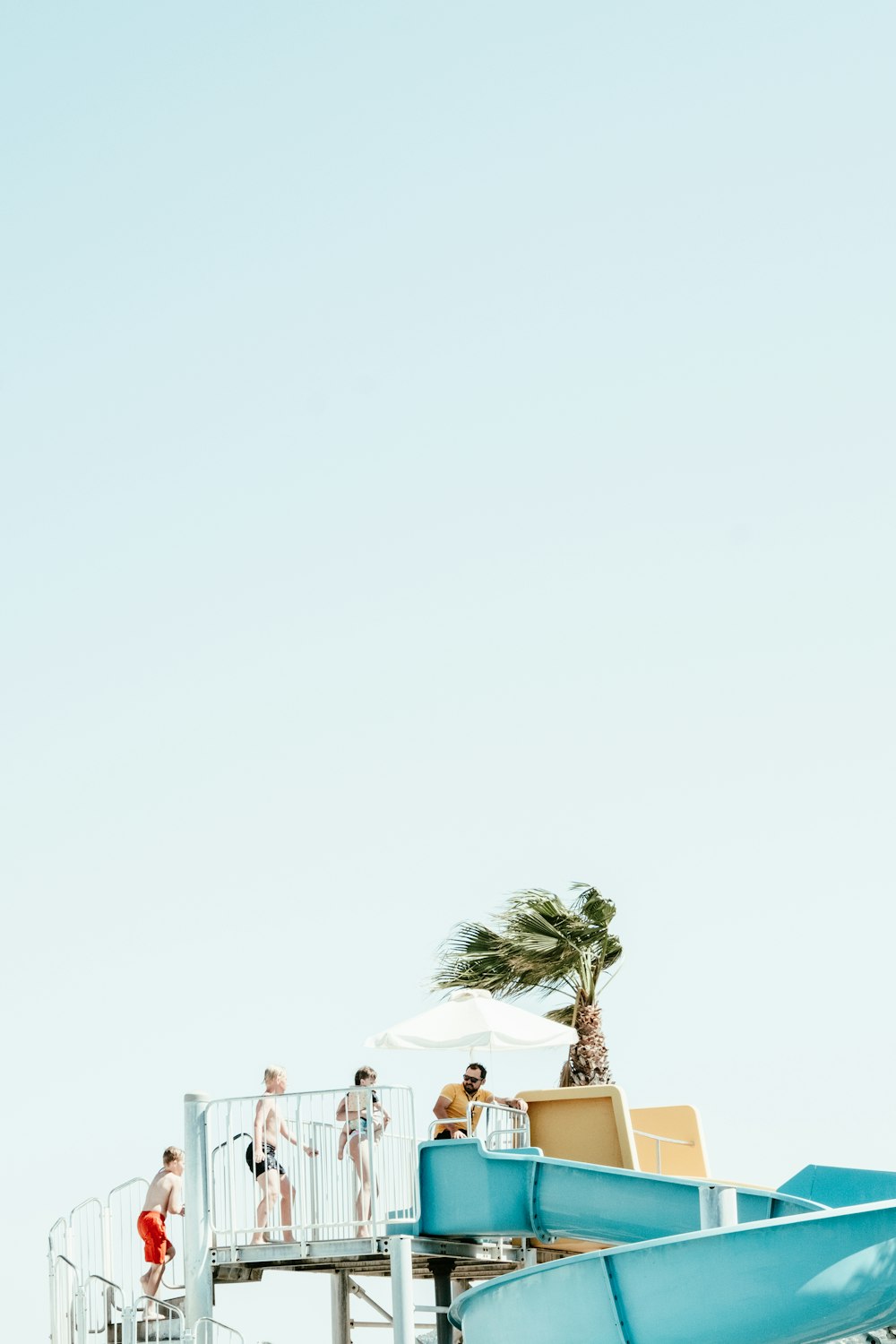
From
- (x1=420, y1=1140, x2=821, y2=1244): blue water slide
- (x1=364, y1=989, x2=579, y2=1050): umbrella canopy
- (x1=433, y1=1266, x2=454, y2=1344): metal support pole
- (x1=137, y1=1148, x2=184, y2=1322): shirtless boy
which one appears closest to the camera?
(x1=420, y1=1140, x2=821, y2=1244): blue water slide

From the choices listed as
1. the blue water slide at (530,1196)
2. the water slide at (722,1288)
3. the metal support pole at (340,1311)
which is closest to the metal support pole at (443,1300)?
the blue water slide at (530,1196)

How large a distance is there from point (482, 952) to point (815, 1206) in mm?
14657

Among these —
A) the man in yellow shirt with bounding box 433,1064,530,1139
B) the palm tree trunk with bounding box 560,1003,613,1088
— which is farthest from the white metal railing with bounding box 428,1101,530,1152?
the palm tree trunk with bounding box 560,1003,613,1088

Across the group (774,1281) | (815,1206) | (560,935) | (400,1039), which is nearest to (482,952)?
(560,935)

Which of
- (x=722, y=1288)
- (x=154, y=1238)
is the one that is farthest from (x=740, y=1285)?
(x=154, y=1238)

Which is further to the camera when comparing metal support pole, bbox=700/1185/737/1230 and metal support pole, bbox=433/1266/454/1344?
metal support pole, bbox=433/1266/454/1344

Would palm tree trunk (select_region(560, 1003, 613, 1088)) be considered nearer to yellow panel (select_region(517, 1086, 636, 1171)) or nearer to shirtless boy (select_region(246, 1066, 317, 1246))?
yellow panel (select_region(517, 1086, 636, 1171))

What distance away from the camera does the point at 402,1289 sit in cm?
Result: 1684

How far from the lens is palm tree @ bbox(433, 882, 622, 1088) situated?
29.3 meters

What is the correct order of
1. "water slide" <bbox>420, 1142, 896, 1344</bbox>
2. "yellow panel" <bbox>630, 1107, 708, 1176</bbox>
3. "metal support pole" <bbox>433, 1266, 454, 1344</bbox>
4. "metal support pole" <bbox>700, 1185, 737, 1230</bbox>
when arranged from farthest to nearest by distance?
"yellow panel" <bbox>630, 1107, 708, 1176</bbox>, "metal support pole" <bbox>433, 1266, 454, 1344</bbox>, "metal support pole" <bbox>700, 1185, 737, 1230</bbox>, "water slide" <bbox>420, 1142, 896, 1344</bbox>

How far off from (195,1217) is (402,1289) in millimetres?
2045

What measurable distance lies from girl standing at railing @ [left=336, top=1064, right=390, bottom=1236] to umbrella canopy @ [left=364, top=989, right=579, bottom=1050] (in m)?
3.68

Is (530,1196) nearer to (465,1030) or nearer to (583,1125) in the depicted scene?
(583,1125)

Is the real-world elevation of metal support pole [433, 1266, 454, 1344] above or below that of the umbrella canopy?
below
